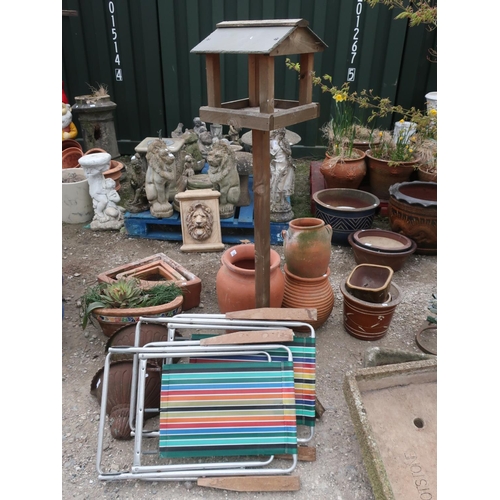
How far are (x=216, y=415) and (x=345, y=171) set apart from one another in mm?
3511

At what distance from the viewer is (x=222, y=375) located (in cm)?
243

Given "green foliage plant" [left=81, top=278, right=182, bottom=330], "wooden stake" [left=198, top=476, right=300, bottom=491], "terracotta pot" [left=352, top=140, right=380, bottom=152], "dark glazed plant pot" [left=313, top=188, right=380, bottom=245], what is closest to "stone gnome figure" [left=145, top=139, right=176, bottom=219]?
"green foliage plant" [left=81, top=278, right=182, bottom=330]

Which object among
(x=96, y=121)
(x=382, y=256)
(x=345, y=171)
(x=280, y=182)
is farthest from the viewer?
(x=96, y=121)

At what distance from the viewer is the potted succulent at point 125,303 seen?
9.96 ft

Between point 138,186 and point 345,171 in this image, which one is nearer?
point 138,186

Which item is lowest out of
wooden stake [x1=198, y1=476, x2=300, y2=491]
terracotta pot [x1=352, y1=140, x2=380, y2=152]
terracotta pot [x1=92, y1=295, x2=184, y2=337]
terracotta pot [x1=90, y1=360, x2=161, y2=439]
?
wooden stake [x1=198, y1=476, x2=300, y2=491]

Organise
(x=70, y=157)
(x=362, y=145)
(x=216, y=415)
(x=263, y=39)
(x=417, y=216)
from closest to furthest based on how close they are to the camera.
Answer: (x=263, y=39) < (x=216, y=415) < (x=417, y=216) < (x=362, y=145) < (x=70, y=157)

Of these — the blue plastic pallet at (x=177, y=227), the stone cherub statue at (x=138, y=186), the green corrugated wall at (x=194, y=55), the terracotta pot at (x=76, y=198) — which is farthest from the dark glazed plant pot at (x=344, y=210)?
the terracotta pot at (x=76, y=198)

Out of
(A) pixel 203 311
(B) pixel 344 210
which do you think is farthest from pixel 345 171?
(A) pixel 203 311

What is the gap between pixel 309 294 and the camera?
10.6 ft

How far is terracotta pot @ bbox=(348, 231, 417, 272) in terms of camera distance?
3.94 m

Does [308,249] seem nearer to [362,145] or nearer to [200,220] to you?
[200,220]

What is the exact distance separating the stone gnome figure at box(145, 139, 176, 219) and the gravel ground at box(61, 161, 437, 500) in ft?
1.32

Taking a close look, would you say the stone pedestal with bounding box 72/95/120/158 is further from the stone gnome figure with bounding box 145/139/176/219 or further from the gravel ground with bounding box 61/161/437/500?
the stone gnome figure with bounding box 145/139/176/219
